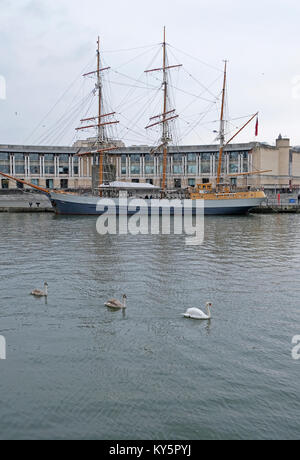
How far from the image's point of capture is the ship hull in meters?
56.4

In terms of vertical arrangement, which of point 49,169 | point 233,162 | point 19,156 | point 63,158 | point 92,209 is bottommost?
point 92,209

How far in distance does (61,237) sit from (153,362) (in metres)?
22.5

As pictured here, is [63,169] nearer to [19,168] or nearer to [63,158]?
[63,158]

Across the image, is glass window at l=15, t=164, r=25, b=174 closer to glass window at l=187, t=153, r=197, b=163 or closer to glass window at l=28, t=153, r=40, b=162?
glass window at l=28, t=153, r=40, b=162

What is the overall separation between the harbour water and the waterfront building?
75.7 m

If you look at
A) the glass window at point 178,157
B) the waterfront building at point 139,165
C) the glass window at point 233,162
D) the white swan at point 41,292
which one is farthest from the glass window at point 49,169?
the white swan at point 41,292

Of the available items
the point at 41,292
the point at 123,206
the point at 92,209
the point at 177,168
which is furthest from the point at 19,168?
the point at 41,292

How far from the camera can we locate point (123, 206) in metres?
56.5

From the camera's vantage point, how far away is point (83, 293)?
14.6 meters

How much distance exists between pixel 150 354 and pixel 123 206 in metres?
47.4

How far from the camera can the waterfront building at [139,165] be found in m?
90.4

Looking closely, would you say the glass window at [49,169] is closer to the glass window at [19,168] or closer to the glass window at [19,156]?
the glass window at [19,168]
